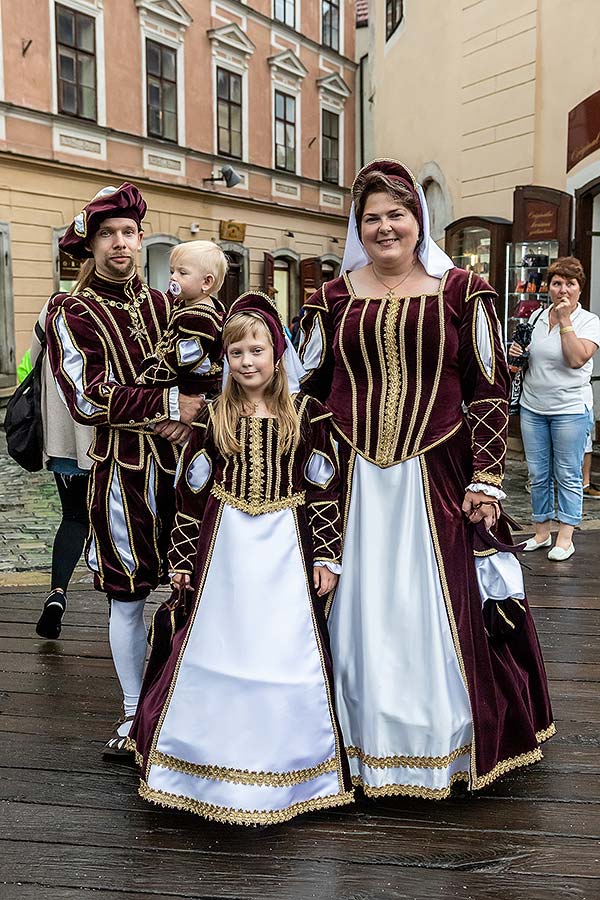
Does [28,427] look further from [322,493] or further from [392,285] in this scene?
[392,285]

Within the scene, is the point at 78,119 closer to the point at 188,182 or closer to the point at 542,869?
the point at 188,182

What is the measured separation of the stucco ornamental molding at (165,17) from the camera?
44.9 ft

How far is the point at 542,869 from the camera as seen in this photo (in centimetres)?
209

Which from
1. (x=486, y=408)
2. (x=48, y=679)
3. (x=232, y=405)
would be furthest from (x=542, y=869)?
(x=48, y=679)

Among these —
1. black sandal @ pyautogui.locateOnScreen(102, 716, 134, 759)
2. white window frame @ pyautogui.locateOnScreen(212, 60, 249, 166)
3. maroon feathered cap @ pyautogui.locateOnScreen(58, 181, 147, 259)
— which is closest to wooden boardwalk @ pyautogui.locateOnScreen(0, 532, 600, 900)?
A: black sandal @ pyautogui.locateOnScreen(102, 716, 134, 759)

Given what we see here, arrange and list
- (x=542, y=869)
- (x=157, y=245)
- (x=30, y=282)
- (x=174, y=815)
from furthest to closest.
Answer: (x=157, y=245)
(x=30, y=282)
(x=174, y=815)
(x=542, y=869)

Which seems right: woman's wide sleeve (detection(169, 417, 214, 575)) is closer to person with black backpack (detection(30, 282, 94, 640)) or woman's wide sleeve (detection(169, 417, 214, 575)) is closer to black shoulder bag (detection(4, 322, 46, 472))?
person with black backpack (detection(30, 282, 94, 640))

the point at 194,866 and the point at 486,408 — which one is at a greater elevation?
the point at 486,408

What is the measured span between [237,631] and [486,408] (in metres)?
0.85

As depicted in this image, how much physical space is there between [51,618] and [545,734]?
5.95 feet

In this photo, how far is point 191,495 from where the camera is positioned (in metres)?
2.38

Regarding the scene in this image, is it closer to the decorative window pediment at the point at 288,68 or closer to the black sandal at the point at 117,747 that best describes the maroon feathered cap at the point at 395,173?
the black sandal at the point at 117,747

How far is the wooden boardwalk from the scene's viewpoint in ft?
6.65

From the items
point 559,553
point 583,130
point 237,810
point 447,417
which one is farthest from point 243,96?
point 237,810
